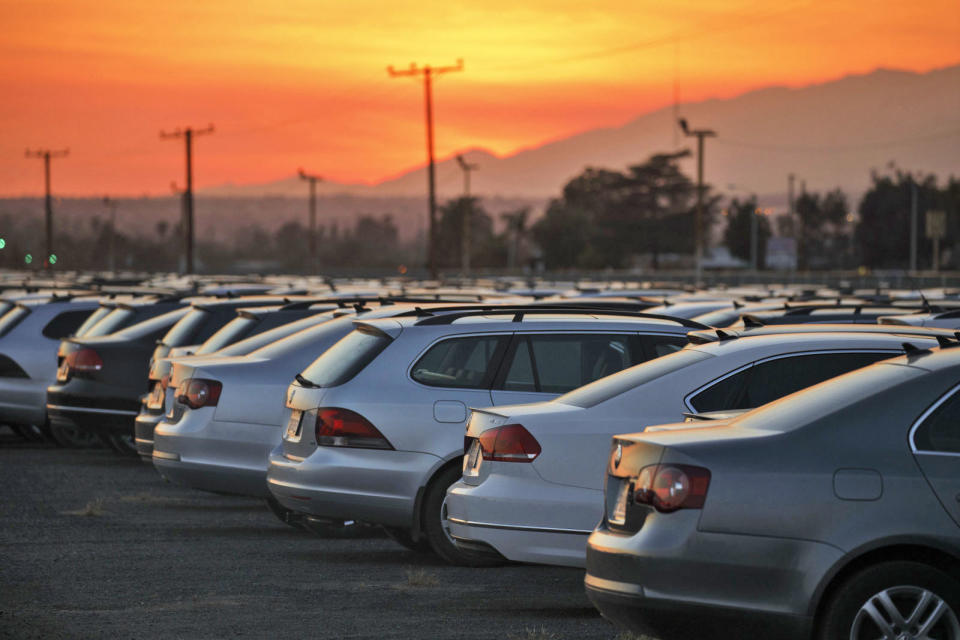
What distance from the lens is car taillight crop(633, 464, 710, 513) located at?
6.05 meters

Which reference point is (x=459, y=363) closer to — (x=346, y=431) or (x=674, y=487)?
(x=346, y=431)

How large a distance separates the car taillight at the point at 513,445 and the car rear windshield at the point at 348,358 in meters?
1.97

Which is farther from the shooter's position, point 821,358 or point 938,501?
point 821,358

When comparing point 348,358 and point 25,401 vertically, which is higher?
point 348,358

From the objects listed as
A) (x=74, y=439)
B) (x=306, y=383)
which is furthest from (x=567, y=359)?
(x=74, y=439)

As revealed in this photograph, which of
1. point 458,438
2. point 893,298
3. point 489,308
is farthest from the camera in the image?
point 893,298

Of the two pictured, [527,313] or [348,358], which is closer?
[348,358]

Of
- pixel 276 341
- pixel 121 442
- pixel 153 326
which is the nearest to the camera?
pixel 276 341

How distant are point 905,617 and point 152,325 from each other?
11.4m

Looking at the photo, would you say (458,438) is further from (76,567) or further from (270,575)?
(76,567)

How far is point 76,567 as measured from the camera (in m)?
9.84

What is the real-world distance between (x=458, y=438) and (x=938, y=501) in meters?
4.04

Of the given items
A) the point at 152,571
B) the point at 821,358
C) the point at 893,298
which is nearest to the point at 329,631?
the point at 152,571

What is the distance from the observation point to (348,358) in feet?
32.9
